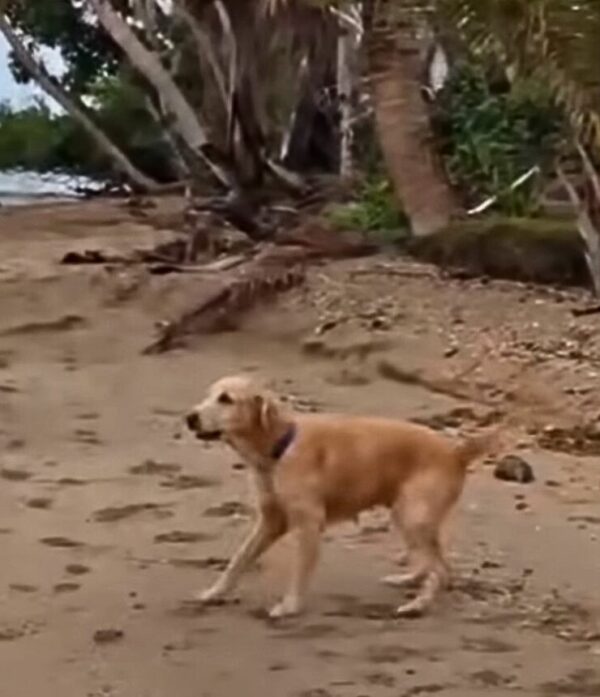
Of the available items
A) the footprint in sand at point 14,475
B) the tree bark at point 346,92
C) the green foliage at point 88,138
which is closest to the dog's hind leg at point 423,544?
the footprint in sand at point 14,475

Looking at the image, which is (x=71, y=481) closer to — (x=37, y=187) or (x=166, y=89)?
(x=166, y=89)

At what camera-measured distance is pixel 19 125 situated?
39500 millimetres

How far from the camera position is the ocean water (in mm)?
29766

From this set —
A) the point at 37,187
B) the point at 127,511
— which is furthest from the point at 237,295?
the point at 37,187

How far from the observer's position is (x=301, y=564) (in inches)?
284

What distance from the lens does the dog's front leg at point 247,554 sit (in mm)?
7363

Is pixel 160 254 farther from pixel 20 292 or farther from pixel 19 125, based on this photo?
pixel 19 125

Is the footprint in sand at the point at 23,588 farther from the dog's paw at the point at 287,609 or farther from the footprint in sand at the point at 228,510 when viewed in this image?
the footprint in sand at the point at 228,510

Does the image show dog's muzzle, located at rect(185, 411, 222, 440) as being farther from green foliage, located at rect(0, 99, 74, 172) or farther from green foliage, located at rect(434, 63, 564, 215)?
green foliage, located at rect(0, 99, 74, 172)

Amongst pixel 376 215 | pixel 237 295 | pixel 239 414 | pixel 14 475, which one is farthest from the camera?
pixel 376 215

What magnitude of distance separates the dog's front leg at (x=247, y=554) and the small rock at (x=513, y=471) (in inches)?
97.7

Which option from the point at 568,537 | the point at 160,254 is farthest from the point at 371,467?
the point at 160,254

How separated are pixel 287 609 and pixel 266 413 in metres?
0.64

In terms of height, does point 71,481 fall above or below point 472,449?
below
